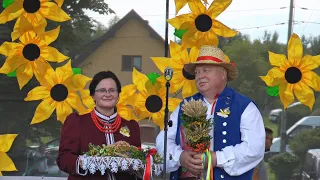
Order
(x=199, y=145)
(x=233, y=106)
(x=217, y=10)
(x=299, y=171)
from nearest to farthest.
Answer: (x=199, y=145), (x=233, y=106), (x=217, y=10), (x=299, y=171)

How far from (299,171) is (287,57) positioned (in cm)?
96

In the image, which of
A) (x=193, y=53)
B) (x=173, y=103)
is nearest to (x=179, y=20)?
(x=193, y=53)

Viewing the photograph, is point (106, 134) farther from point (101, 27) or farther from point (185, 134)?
point (101, 27)

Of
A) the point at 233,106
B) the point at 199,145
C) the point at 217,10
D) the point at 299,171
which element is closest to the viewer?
the point at 199,145

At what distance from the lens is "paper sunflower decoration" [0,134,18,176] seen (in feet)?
15.2

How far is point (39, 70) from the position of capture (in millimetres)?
4492

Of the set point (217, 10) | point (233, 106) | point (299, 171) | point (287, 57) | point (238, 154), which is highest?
point (217, 10)

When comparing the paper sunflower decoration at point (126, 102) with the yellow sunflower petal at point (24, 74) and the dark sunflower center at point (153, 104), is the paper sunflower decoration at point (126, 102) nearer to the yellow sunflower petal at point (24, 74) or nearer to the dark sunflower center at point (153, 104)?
the dark sunflower center at point (153, 104)

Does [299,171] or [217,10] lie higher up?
[217,10]

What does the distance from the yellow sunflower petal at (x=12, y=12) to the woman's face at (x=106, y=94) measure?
4.13 ft

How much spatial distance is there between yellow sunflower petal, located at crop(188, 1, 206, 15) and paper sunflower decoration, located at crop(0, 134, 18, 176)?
165 centimetres

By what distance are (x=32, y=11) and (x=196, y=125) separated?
1857mm

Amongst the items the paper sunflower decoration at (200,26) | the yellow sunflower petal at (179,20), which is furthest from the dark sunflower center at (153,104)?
the yellow sunflower petal at (179,20)

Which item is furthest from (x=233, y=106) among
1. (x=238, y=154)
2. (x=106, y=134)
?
(x=106, y=134)
